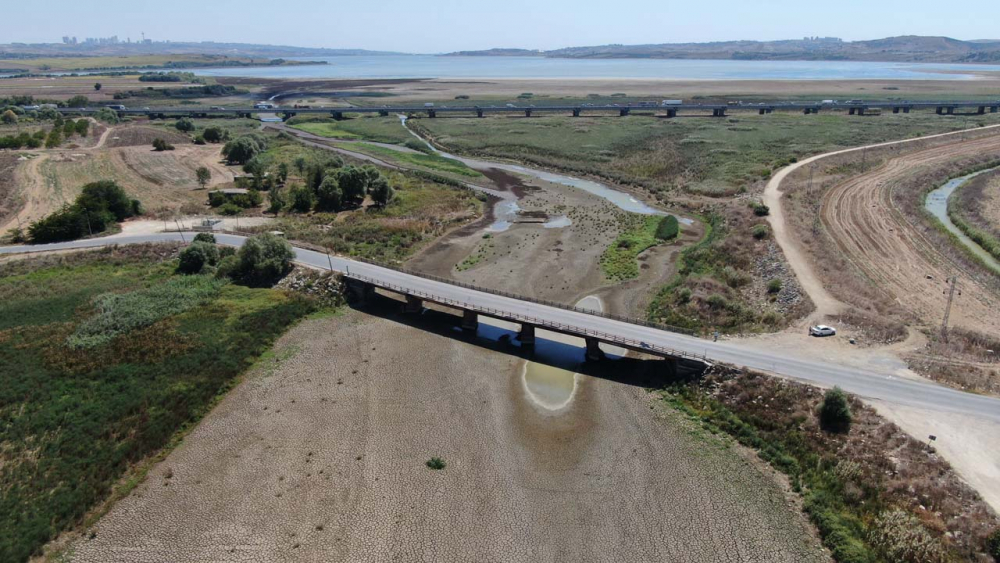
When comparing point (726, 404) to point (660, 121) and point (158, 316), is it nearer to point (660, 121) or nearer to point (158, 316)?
point (158, 316)

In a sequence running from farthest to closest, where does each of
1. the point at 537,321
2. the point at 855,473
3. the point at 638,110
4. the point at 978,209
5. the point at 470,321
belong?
the point at 638,110
the point at 978,209
the point at 470,321
the point at 537,321
the point at 855,473

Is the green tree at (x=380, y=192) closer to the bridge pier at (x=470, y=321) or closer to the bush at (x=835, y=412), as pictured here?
the bridge pier at (x=470, y=321)

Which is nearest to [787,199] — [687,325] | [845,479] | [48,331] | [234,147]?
[687,325]

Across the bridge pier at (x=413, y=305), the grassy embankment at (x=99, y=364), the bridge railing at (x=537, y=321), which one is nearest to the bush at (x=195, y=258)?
the grassy embankment at (x=99, y=364)

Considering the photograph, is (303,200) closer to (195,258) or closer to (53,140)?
(195,258)

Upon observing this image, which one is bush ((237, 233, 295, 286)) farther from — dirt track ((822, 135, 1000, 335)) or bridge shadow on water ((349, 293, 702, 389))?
dirt track ((822, 135, 1000, 335))

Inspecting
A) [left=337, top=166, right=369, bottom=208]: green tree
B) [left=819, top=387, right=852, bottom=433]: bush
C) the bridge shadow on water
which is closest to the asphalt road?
the bridge shadow on water

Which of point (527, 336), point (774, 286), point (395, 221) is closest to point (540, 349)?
point (527, 336)

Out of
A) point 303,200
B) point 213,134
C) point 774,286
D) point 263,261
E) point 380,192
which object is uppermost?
point 213,134
